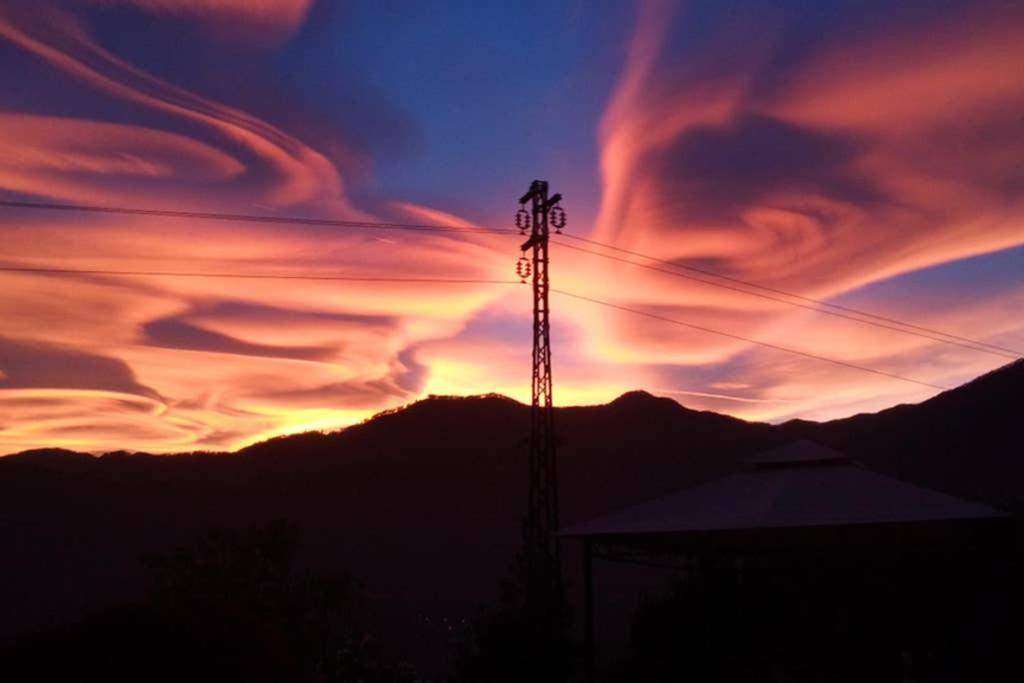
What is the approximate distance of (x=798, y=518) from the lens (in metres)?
18.7

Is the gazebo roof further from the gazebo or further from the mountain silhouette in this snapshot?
the mountain silhouette

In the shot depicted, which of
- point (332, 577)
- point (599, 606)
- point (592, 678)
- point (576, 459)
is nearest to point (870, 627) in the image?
point (592, 678)

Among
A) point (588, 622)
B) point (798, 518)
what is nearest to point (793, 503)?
point (798, 518)

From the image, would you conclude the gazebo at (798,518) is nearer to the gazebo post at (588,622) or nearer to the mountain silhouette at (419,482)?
the gazebo post at (588,622)

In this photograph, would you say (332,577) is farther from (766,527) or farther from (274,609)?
(766,527)

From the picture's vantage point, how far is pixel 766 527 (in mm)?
18438

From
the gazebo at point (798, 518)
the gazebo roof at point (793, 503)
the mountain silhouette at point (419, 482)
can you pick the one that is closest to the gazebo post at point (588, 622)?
the gazebo at point (798, 518)

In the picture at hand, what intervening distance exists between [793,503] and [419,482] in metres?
59.0

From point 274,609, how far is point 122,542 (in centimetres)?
4874

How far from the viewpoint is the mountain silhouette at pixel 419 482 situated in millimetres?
59438

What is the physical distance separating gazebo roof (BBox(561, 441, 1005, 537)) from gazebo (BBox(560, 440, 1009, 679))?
22 millimetres

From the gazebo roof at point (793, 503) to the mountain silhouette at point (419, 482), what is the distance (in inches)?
1249

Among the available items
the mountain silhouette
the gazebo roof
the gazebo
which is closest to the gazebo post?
the gazebo

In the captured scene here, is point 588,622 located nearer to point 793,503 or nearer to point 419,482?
point 793,503
